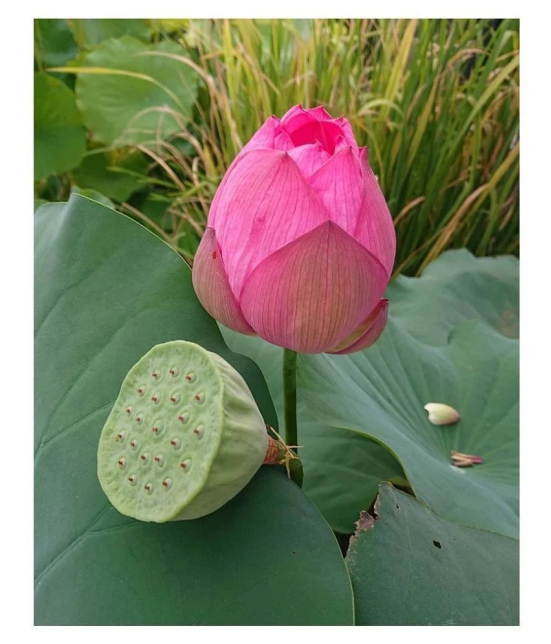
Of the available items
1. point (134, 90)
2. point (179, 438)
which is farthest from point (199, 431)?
point (134, 90)

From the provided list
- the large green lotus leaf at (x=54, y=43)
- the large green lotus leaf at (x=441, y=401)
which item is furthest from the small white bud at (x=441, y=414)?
the large green lotus leaf at (x=54, y=43)

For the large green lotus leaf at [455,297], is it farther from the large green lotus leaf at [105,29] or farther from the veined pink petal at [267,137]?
the large green lotus leaf at [105,29]

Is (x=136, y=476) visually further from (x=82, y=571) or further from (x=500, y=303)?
(x=500, y=303)

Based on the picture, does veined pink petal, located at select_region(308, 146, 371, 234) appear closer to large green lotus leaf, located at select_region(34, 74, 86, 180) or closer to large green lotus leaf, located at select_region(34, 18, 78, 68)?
large green lotus leaf, located at select_region(34, 74, 86, 180)

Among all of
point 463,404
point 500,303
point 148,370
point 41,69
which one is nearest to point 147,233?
point 148,370

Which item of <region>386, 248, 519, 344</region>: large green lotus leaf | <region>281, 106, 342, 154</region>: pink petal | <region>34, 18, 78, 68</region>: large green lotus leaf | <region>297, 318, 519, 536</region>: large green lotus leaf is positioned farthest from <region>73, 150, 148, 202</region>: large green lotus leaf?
<region>281, 106, 342, 154</region>: pink petal
